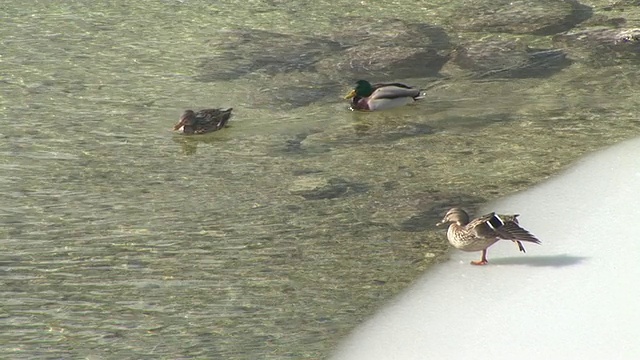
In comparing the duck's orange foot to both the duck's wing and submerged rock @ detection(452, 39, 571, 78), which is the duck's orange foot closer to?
the duck's wing

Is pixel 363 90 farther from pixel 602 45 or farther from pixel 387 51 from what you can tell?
pixel 602 45

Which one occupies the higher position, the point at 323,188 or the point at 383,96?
the point at 323,188

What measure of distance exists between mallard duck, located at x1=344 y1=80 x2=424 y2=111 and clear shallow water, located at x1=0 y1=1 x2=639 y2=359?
0.41 feet

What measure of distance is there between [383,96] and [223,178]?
242 centimetres

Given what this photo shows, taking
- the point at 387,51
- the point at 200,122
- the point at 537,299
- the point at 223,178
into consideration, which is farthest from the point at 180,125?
the point at 537,299

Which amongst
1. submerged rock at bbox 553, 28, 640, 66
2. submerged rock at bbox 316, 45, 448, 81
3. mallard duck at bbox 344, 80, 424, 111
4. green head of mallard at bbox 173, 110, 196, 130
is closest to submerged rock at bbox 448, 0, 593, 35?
submerged rock at bbox 553, 28, 640, 66

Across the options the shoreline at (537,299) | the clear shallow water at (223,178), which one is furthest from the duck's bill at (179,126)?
the shoreline at (537,299)

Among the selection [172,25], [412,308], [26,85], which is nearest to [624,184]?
[412,308]

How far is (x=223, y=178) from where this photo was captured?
26.2 ft

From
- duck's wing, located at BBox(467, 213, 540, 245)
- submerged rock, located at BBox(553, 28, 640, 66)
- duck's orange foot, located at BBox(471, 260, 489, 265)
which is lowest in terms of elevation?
submerged rock, located at BBox(553, 28, 640, 66)

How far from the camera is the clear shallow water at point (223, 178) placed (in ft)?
18.9

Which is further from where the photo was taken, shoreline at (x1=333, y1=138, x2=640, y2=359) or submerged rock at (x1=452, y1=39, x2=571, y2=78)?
submerged rock at (x1=452, y1=39, x2=571, y2=78)

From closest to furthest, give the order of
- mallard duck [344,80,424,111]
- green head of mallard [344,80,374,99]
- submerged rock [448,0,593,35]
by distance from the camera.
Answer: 1. mallard duck [344,80,424,111]
2. green head of mallard [344,80,374,99]
3. submerged rock [448,0,593,35]

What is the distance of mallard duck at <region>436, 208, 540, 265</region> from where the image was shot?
613 centimetres
